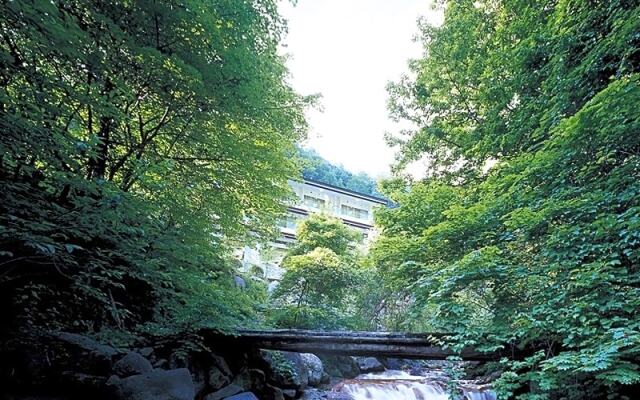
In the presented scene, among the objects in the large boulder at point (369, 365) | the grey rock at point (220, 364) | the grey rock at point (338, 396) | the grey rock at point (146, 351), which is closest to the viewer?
the grey rock at point (146, 351)

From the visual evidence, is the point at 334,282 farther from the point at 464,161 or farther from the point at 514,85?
the point at 514,85

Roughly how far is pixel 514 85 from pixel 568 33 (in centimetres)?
131

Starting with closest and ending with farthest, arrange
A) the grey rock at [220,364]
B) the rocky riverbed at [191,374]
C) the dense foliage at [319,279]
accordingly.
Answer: the rocky riverbed at [191,374] < the grey rock at [220,364] < the dense foliage at [319,279]

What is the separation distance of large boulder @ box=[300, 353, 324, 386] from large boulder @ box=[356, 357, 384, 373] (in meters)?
2.39

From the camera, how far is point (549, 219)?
414 centimetres

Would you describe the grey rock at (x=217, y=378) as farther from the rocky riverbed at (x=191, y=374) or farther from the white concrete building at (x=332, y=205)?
the white concrete building at (x=332, y=205)

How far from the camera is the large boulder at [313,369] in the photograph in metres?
9.56

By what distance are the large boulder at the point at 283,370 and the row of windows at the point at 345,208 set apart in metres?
14.0

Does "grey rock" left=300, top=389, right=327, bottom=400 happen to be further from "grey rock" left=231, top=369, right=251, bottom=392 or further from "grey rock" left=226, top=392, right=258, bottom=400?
"grey rock" left=226, top=392, right=258, bottom=400

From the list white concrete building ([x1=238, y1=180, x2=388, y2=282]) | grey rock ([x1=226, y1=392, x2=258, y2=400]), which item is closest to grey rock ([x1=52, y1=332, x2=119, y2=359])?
grey rock ([x1=226, y1=392, x2=258, y2=400])

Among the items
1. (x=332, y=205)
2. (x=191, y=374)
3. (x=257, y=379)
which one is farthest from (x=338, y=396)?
(x=332, y=205)

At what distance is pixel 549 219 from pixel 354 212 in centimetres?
2036

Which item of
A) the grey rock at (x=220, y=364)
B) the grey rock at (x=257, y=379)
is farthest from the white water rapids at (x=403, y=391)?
the grey rock at (x=220, y=364)

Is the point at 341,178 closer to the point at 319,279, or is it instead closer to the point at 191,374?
the point at 319,279
